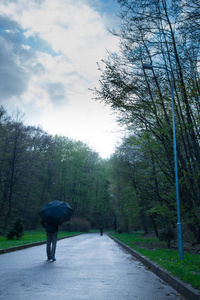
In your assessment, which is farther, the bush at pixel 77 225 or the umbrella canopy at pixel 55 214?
the bush at pixel 77 225

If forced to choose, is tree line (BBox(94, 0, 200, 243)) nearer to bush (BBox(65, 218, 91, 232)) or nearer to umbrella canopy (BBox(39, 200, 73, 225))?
umbrella canopy (BBox(39, 200, 73, 225))

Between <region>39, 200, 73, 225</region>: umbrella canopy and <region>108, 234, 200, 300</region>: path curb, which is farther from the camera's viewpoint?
<region>39, 200, 73, 225</region>: umbrella canopy

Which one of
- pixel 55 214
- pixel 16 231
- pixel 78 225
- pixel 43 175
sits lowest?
pixel 16 231

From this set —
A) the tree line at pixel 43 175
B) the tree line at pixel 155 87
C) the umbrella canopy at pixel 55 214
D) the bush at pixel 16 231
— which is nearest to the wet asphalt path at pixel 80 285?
the umbrella canopy at pixel 55 214

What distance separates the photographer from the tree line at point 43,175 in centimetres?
3397

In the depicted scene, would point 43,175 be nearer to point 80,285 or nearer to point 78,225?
point 78,225

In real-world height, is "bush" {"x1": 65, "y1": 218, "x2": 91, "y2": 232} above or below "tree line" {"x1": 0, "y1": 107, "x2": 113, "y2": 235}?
below

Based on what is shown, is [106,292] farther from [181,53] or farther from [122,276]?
[181,53]

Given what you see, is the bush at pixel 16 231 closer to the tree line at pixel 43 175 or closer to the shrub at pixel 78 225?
the tree line at pixel 43 175

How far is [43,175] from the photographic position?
178 ft

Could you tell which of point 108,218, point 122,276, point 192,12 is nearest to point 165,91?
point 192,12

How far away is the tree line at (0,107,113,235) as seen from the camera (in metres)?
34.0

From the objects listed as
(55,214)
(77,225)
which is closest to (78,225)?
(77,225)

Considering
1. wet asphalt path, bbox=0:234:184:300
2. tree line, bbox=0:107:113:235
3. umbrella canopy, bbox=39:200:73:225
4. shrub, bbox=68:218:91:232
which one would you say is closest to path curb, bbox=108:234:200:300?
→ wet asphalt path, bbox=0:234:184:300
